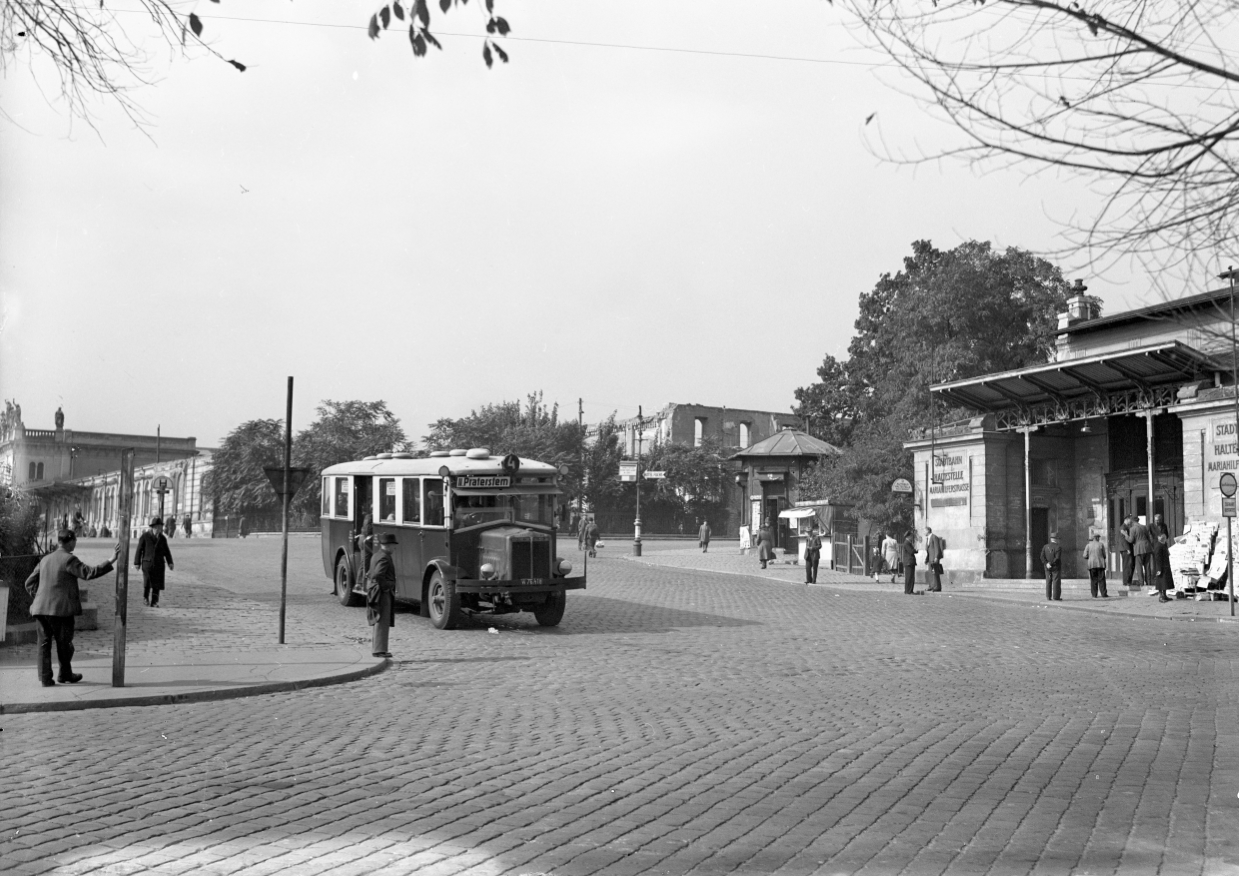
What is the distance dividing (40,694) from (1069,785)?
8922mm

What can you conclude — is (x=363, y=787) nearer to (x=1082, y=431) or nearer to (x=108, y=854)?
(x=108, y=854)

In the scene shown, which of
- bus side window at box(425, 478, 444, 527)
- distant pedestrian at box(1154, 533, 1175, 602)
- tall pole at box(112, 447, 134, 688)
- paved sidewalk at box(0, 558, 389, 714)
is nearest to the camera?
paved sidewalk at box(0, 558, 389, 714)

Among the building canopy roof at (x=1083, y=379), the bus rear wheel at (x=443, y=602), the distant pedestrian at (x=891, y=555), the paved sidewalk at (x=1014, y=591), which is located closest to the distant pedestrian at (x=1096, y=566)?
the paved sidewalk at (x=1014, y=591)

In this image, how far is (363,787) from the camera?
7.11 meters

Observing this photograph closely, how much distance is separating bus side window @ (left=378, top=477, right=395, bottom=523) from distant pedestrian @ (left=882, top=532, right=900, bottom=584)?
19.3 meters

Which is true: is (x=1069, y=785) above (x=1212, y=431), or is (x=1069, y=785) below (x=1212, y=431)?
below

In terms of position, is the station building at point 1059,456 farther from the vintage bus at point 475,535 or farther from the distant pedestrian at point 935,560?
the vintage bus at point 475,535

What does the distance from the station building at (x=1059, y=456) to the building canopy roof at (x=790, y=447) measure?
1598 cm

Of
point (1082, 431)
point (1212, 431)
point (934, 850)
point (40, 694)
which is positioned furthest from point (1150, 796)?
point (1082, 431)

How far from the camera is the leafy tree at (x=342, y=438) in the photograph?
80.1 meters

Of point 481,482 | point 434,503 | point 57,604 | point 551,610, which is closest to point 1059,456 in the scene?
point 551,610

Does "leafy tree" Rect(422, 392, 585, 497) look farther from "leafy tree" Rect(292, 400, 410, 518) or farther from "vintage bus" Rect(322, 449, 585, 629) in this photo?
"vintage bus" Rect(322, 449, 585, 629)

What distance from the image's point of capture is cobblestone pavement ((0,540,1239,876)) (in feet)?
18.6

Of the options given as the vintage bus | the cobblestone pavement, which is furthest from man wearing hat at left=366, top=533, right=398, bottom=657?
the vintage bus
